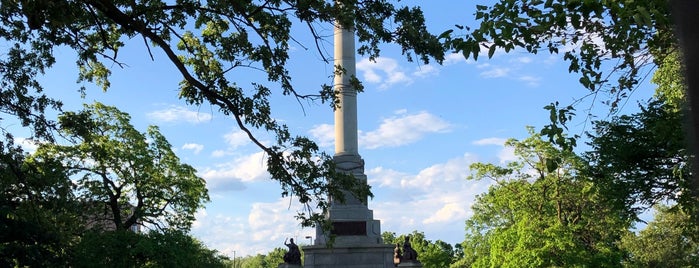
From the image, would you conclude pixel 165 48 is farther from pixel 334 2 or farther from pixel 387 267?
pixel 387 267

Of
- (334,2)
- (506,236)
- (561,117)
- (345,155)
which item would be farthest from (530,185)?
(561,117)

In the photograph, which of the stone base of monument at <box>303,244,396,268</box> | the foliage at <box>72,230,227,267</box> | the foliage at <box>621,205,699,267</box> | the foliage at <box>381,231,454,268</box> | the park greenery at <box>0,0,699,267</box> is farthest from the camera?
the foliage at <box>381,231,454,268</box>

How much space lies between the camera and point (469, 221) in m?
35.6

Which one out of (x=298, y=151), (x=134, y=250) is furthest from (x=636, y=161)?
(x=134, y=250)

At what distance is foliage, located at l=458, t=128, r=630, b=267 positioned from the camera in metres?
27.9

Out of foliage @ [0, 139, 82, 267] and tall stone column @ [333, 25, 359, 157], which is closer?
foliage @ [0, 139, 82, 267]

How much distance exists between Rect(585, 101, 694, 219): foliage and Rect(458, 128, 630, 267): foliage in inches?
398

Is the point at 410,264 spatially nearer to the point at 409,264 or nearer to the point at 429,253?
the point at 409,264

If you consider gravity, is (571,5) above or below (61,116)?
below

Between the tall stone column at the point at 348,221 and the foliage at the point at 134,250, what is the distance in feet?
23.8

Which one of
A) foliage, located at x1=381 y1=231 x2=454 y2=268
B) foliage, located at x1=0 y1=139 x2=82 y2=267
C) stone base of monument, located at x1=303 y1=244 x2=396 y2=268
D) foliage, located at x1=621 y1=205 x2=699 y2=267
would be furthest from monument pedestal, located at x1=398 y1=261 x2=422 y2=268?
foliage, located at x1=381 y1=231 x2=454 y2=268

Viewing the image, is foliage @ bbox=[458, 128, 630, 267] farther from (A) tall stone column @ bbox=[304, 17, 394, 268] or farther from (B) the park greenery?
(A) tall stone column @ bbox=[304, 17, 394, 268]

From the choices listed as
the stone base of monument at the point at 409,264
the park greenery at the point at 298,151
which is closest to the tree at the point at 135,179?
the park greenery at the point at 298,151

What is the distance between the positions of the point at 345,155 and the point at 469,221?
13.8 metres
